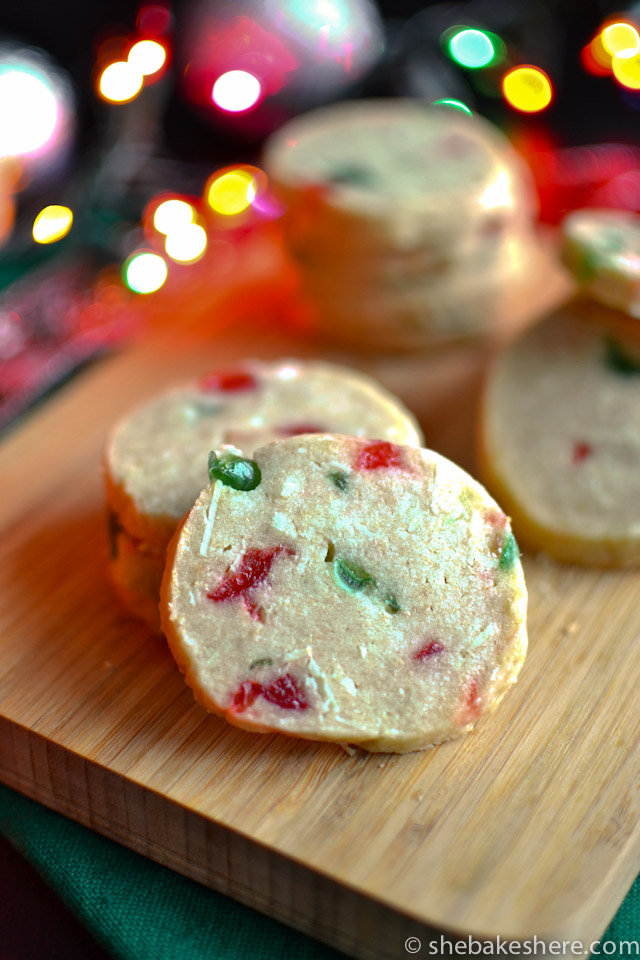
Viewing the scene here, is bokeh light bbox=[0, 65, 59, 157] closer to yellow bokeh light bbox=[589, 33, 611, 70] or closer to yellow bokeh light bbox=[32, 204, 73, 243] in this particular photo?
yellow bokeh light bbox=[32, 204, 73, 243]

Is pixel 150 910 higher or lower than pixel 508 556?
lower

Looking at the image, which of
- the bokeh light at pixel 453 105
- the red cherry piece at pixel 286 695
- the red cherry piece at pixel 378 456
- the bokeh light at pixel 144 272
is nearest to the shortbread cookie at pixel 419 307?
the bokeh light at pixel 144 272

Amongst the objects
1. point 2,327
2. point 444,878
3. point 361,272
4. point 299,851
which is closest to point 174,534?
point 299,851

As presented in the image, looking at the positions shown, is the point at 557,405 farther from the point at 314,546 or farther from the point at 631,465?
the point at 314,546

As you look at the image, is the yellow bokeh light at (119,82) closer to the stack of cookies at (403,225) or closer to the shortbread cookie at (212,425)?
the stack of cookies at (403,225)

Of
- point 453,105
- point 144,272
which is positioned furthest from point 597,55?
point 144,272

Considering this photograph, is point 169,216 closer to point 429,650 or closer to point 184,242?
point 184,242

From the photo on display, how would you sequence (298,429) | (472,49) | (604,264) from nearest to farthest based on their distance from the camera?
(298,429), (604,264), (472,49)
